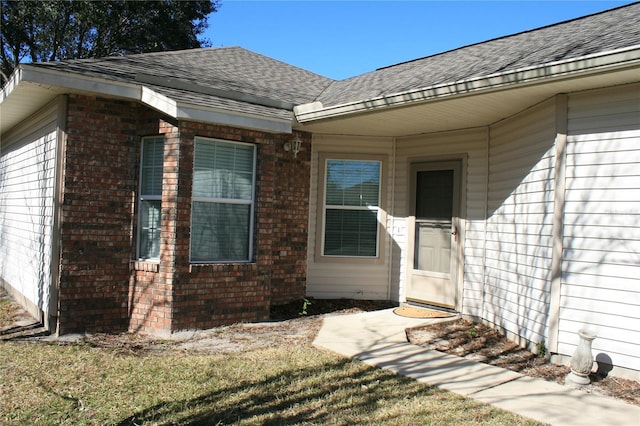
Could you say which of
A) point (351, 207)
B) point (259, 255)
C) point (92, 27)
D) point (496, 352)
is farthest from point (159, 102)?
point (92, 27)

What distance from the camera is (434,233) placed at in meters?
8.27

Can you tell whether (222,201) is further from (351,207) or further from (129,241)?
(351,207)

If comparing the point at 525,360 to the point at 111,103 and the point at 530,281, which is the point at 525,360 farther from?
the point at 111,103

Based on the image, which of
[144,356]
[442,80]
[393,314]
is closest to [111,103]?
[144,356]

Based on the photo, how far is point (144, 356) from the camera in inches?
222

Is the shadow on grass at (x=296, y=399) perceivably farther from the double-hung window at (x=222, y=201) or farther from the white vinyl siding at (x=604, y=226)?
the double-hung window at (x=222, y=201)

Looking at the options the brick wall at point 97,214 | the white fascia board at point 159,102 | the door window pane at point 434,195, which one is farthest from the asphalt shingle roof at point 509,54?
the brick wall at point 97,214

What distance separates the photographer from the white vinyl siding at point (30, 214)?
22.8ft

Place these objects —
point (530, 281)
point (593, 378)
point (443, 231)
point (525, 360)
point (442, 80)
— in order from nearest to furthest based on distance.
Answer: point (593, 378), point (525, 360), point (530, 281), point (442, 80), point (443, 231)

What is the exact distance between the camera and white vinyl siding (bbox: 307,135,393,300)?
8875mm

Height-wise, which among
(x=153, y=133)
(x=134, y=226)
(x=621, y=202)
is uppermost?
(x=153, y=133)

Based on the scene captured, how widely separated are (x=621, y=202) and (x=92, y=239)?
612 cm

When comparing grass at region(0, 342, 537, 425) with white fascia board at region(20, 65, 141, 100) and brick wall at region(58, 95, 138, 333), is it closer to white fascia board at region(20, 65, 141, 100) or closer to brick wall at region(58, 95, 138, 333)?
brick wall at region(58, 95, 138, 333)

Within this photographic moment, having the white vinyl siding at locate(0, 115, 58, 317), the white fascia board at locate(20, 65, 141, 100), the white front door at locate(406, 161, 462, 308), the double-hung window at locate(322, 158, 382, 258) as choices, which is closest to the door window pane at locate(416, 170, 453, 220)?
the white front door at locate(406, 161, 462, 308)
